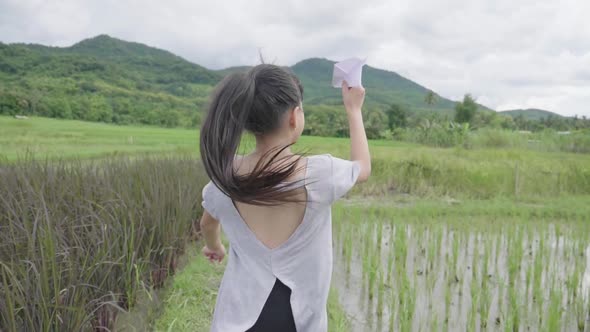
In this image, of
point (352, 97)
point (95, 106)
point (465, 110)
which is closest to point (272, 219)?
point (352, 97)

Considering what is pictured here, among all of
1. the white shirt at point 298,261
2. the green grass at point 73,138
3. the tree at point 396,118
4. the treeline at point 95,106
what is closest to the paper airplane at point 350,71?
the white shirt at point 298,261

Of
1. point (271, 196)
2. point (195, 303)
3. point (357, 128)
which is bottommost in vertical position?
point (195, 303)

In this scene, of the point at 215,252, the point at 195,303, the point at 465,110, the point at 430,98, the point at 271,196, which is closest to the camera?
the point at 271,196

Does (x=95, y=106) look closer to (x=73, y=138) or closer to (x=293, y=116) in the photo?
(x=73, y=138)

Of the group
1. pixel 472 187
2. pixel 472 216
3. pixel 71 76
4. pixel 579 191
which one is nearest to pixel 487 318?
pixel 472 216

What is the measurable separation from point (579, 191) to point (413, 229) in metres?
4.15

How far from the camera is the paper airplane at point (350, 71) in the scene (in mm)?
942

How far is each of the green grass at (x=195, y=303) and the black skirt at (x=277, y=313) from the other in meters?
1.21

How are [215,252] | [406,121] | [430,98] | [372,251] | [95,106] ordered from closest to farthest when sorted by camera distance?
[215,252], [372,251], [95,106], [406,121], [430,98]

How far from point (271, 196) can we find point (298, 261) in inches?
6.3

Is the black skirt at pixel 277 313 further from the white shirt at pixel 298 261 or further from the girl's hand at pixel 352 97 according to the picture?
the girl's hand at pixel 352 97

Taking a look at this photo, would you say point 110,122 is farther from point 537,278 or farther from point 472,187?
point 537,278

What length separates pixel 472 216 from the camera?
5.33 metres

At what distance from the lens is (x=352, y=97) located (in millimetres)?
997
